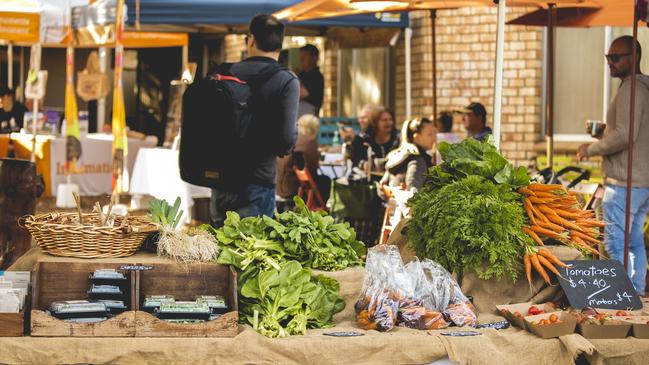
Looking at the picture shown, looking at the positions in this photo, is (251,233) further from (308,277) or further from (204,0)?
(204,0)

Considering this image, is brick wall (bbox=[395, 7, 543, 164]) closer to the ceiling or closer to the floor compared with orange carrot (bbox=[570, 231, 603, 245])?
closer to the ceiling

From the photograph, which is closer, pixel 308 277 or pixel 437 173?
pixel 308 277

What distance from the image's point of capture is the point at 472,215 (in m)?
4.98

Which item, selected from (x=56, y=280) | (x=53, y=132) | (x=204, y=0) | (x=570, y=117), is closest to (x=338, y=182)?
(x=204, y=0)

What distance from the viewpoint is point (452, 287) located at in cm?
492

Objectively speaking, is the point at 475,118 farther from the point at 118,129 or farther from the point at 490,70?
the point at 118,129

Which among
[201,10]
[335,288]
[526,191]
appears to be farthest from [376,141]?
[335,288]

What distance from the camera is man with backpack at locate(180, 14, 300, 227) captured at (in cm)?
595

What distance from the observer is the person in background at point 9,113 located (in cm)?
1537

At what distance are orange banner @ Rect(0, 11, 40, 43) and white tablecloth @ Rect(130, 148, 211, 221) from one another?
3.72 metres

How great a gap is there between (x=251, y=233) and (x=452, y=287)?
3.20 ft

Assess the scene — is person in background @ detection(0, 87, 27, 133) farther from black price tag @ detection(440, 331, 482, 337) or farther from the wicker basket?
black price tag @ detection(440, 331, 482, 337)

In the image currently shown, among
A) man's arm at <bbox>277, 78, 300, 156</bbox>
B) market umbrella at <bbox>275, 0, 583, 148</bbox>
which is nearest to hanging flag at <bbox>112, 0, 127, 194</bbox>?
market umbrella at <bbox>275, 0, 583, 148</bbox>

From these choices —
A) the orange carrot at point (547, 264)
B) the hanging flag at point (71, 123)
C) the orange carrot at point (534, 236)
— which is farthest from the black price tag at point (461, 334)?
the hanging flag at point (71, 123)
